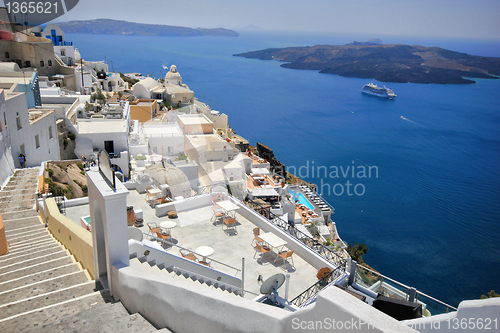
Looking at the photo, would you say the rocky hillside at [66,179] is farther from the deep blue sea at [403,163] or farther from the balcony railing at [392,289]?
the deep blue sea at [403,163]

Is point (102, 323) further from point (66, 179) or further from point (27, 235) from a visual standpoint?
point (66, 179)

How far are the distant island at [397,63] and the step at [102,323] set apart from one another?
465 ft

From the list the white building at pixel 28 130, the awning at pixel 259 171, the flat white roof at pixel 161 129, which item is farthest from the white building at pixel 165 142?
the white building at pixel 28 130

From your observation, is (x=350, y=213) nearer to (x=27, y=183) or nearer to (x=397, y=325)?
(x=27, y=183)

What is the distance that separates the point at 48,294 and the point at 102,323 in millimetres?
1403

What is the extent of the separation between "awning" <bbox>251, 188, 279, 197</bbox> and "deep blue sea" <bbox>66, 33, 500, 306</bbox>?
377 inches

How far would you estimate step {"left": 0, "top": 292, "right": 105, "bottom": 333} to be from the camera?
3438 mm

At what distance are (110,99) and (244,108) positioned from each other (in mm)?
48175

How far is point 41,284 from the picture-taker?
4.51m

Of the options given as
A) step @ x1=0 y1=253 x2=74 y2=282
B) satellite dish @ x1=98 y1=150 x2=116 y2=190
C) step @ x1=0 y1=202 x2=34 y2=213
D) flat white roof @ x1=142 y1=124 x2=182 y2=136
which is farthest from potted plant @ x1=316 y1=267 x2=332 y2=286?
flat white roof @ x1=142 y1=124 x2=182 y2=136

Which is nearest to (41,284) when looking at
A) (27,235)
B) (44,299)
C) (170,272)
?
(44,299)

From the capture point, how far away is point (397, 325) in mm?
1800

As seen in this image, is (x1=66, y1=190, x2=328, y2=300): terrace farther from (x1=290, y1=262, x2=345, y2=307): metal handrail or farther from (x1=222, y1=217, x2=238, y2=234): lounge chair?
(x1=290, y1=262, x2=345, y2=307): metal handrail

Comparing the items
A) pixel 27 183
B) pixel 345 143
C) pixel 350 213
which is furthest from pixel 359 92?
pixel 27 183
